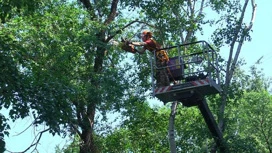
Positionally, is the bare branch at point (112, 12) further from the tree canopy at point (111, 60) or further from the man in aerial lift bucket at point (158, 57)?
the man in aerial lift bucket at point (158, 57)

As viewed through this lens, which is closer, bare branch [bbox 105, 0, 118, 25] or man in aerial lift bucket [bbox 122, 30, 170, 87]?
man in aerial lift bucket [bbox 122, 30, 170, 87]

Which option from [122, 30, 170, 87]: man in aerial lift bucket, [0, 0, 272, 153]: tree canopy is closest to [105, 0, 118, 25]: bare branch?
[0, 0, 272, 153]: tree canopy

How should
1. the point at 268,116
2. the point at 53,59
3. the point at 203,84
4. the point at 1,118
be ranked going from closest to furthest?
the point at 1,118 < the point at 203,84 < the point at 53,59 < the point at 268,116

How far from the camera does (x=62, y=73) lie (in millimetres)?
16766

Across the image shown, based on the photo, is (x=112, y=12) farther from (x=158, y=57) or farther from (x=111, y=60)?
(x=158, y=57)

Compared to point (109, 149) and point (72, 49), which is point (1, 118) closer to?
point (72, 49)

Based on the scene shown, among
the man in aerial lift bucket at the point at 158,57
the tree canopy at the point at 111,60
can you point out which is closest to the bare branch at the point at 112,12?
the tree canopy at the point at 111,60

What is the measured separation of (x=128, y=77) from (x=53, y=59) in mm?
2986

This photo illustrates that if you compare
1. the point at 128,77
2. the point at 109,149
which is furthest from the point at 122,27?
the point at 109,149

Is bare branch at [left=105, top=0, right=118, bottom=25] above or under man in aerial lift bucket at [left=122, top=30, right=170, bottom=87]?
above

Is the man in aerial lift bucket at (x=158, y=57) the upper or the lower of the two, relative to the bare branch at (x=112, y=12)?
lower

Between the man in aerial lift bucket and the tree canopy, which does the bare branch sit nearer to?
the tree canopy

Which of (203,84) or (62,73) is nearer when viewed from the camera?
(203,84)

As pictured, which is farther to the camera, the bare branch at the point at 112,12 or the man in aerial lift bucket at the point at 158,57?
the bare branch at the point at 112,12
